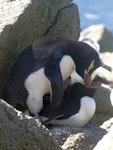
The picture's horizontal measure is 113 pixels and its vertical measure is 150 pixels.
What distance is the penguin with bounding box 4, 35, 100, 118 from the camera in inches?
149

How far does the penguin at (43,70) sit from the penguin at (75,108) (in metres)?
0.08

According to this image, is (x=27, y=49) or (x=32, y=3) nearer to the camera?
(x=27, y=49)

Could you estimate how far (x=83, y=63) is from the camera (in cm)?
397

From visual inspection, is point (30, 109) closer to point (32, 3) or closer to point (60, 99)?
point (60, 99)

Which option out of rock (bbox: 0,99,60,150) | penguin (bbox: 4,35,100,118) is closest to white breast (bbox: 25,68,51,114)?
penguin (bbox: 4,35,100,118)

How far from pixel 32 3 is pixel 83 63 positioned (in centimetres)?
68

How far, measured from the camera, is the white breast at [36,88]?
3.77 m

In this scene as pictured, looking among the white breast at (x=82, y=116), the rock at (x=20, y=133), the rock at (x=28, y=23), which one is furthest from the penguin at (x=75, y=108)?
the rock at (x=20, y=133)

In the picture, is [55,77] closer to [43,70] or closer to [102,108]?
[43,70]

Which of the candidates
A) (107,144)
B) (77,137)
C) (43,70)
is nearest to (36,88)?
(43,70)

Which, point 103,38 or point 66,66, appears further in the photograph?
point 103,38

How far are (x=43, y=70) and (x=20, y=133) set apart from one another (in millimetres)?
1510

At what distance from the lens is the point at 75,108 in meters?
3.96

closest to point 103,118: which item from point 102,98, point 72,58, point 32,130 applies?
point 102,98
